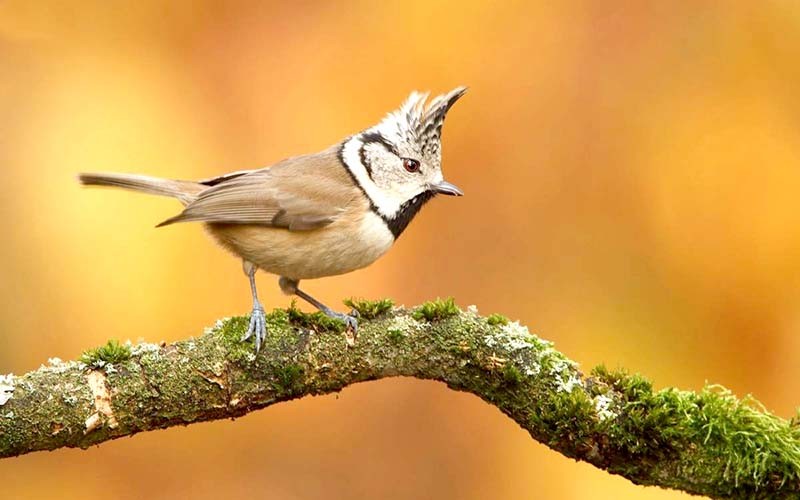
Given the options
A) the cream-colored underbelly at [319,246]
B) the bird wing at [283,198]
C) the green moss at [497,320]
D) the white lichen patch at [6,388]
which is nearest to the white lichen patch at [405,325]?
the green moss at [497,320]

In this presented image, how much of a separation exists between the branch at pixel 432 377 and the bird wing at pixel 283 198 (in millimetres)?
596

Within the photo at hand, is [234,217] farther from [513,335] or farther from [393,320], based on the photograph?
[513,335]

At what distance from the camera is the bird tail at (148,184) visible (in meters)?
3.66

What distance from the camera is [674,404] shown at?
255cm

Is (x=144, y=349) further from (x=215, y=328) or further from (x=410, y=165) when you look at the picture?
(x=410, y=165)

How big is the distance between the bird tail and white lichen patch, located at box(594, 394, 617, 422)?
2.04m

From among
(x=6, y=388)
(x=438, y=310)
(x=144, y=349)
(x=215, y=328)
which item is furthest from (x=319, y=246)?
(x=6, y=388)

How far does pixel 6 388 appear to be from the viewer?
8.22 feet

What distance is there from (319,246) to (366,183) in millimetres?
384

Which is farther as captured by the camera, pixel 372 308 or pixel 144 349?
pixel 372 308

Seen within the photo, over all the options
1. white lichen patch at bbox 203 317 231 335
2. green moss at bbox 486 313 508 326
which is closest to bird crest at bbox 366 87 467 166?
green moss at bbox 486 313 508 326

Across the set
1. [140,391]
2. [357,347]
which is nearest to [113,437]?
[140,391]

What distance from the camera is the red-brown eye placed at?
356 cm

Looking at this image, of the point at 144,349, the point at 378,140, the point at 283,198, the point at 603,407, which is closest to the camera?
the point at 603,407
